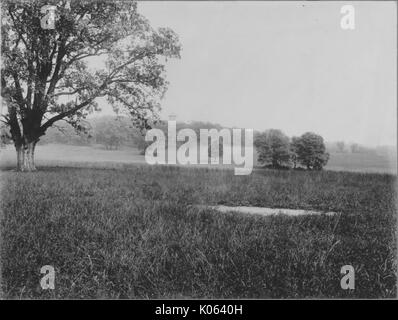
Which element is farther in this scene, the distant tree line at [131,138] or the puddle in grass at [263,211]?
the distant tree line at [131,138]

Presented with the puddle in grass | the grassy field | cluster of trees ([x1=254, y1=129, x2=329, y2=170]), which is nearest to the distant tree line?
cluster of trees ([x1=254, y1=129, x2=329, y2=170])

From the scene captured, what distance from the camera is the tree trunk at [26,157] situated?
5.57 meters

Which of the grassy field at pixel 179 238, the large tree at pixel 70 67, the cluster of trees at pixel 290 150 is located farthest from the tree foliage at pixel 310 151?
the large tree at pixel 70 67

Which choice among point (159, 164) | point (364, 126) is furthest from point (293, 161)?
point (159, 164)

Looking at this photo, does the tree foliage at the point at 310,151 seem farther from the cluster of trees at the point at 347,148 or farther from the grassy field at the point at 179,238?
the grassy field at the point at 179,238

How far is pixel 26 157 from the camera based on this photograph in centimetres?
562

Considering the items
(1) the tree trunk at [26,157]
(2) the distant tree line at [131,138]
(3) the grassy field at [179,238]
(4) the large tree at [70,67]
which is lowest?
(3) the grassy field at [179,238]

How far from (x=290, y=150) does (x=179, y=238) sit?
124 inches

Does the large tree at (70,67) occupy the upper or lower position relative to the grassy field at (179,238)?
upper

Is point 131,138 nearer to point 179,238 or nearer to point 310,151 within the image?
point 179,238

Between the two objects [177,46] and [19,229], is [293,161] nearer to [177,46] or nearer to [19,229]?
[177,46]

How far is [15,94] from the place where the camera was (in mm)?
5617

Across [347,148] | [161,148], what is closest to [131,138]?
[161,148]
